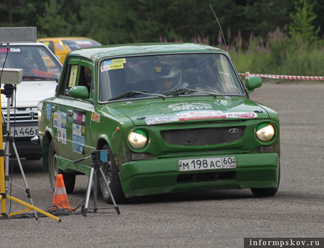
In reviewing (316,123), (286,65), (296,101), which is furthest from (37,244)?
(286,65)

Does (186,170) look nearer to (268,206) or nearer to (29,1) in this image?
(268,206)

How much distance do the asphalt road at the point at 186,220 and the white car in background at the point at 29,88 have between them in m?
0.98

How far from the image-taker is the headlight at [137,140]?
8977 mm

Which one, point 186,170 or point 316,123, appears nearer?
point 186,170

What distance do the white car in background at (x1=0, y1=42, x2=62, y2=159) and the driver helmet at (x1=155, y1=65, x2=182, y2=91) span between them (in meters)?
2.28

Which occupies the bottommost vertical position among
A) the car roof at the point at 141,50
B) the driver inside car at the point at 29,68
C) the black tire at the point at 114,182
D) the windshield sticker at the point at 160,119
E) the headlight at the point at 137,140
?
the black tire at the point at 114,182

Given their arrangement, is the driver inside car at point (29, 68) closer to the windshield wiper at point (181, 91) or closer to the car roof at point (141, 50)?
the car roof at point (141, 50)

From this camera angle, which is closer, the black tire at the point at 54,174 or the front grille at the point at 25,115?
the black tire at the point at 54,174

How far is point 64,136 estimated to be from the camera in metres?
10.7

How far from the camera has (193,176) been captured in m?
9.15

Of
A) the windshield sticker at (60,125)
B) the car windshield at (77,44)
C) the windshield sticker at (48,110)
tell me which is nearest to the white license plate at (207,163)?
the windshield sticker at (60,125)

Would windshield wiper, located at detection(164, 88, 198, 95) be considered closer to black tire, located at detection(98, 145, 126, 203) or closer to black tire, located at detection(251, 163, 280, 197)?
black tire, located at detection(98, 145, 126, 203)

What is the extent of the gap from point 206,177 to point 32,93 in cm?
487

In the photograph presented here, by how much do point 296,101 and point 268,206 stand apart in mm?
15582
